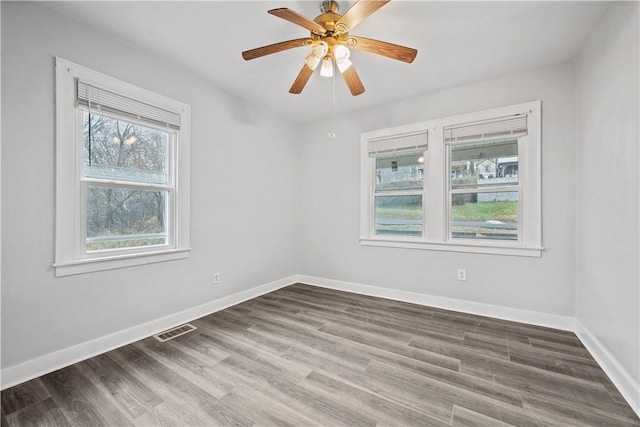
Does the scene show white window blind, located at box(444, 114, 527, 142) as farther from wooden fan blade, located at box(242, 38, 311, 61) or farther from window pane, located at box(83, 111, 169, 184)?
window pane, located at box(83, 111, 169, 184)

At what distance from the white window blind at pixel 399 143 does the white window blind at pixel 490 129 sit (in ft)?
0.90

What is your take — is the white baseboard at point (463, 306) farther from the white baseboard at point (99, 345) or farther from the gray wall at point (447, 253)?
the white baseboard at point (99, 345)

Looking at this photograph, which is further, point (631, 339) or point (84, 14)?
point (84, 14)

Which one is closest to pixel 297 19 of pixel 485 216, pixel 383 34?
pixel 383 34

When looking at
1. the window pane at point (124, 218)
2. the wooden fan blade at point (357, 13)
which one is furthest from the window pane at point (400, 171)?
the window pane at point (124, 218)

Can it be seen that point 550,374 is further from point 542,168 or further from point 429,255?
point 542,168

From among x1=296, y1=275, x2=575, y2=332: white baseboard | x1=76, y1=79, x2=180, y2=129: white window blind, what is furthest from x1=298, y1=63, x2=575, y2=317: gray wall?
x1=76, y1=79, x2=180, y2=129: white window blind

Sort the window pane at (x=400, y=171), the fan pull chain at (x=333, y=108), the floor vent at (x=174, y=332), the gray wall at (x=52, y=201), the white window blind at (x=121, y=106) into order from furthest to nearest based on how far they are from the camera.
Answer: the window pane at (x=400, y=171) < the fan pull chain at (x=333, y=108) < the floor vent at (x=174, y=332) < the white window blind at (x=121, y=106) < the gray wall at (x=52, y=201)

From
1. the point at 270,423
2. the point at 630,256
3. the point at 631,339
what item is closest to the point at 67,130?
the point at 270,423

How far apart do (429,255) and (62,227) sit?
351cm

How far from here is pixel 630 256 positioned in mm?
1694

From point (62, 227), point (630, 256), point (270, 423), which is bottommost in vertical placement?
point (270, 423)

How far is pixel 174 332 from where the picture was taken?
259 centimetres

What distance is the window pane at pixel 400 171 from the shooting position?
3502 mm
